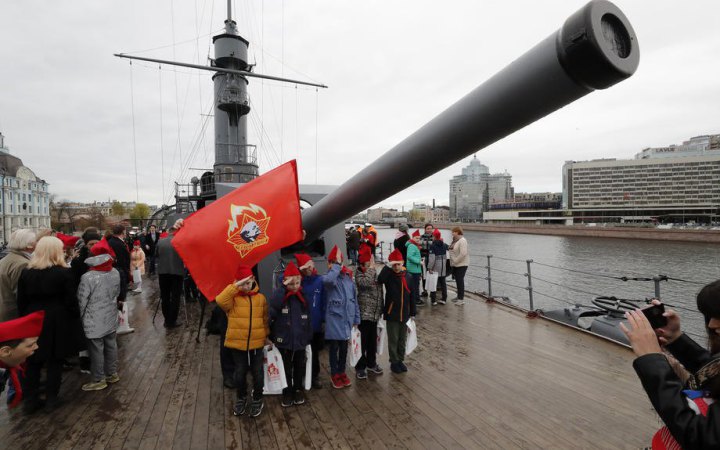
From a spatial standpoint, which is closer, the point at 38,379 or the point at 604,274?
the point at 38,379

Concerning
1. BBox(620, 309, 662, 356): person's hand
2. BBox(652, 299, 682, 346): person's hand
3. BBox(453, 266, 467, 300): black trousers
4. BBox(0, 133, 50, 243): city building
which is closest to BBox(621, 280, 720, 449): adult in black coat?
BBox(620, 309, 662, 356): person's hand

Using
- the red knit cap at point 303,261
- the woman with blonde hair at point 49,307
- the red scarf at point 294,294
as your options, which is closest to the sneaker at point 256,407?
the red scarf at point 294,294

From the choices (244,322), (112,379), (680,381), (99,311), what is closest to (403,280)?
(244,322)

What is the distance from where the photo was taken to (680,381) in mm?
1272

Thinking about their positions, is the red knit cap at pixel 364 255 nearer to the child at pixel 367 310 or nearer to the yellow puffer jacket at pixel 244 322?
the child at pixel 367 310

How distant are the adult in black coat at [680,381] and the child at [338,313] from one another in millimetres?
2603

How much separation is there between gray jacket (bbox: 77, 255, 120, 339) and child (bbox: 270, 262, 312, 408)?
5.84 ft

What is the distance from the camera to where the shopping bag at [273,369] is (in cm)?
335

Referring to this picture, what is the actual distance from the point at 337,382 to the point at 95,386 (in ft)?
8.37

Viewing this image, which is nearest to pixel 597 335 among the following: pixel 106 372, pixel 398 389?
pixel 398 389

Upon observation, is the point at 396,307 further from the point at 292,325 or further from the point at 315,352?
the point at 292,325

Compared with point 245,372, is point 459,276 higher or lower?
higher

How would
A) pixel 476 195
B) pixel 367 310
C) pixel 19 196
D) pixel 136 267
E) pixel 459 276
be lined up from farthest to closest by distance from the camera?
pixel 476 195 < pixel 19 196 < pixel 136 267 < pixel 459 276 < pixel 367 310

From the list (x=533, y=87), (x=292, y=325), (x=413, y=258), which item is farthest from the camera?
(x=413, y=258)
